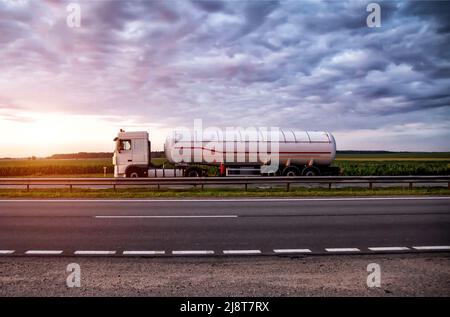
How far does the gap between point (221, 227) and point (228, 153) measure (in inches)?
565

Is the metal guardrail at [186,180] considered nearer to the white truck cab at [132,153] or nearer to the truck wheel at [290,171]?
the white truck cab at [132,153]

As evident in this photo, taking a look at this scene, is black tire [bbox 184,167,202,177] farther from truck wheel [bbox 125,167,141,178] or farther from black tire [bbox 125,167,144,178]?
truck wheel [bbox 125,167,141,178]

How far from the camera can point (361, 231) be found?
8945 millimetres

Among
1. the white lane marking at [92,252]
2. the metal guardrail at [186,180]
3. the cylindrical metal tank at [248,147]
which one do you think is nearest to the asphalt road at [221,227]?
the white lane marking at [92,252]

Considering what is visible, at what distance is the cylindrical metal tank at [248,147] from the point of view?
2350 centimetres

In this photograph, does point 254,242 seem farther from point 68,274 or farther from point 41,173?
point 41,173

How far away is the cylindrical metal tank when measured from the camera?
925 inches

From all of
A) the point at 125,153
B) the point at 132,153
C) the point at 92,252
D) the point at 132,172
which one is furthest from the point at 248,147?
the point at 92,252

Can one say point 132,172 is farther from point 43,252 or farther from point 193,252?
point 193,252

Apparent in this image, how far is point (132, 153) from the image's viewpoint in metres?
23.4

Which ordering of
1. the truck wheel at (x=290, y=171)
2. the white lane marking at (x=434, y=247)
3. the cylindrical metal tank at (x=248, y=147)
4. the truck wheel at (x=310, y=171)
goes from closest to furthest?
the white lane marking at (x=434, y=247) < the cylindrical metal tank at (x=248, y=147) < the truck wheel at (x=290, y=171) < the truck wheel at (x=310, y=171)

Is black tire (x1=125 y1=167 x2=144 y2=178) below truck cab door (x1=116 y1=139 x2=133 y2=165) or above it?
below

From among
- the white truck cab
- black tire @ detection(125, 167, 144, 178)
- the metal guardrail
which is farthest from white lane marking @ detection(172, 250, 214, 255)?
black tire @ detection(125, 167, 144, 178)
